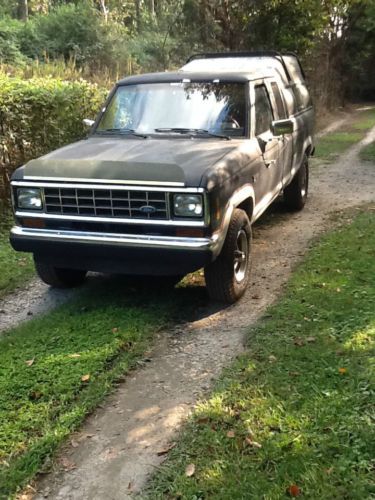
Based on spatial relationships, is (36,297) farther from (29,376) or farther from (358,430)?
(358,430)

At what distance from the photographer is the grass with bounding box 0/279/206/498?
3.31m

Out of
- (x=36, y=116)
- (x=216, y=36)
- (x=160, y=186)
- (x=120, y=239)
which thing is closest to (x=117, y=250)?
(x=120, y=239)

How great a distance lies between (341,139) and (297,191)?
339 inches

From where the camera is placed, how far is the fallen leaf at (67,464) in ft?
10.2

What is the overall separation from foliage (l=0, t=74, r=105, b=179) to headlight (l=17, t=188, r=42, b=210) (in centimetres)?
285

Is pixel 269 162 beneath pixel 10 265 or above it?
above

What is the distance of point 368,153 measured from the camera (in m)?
13.2

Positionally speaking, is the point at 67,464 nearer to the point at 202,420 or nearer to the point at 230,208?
the point at 202,420

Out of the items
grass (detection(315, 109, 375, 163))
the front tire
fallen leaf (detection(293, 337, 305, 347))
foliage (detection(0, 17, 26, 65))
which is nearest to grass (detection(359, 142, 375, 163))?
grass (detection(315, 109, 375, 163))

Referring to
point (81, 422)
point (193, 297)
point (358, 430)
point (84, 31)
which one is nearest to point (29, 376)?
point (81, 422)

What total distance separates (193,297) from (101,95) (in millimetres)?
5539

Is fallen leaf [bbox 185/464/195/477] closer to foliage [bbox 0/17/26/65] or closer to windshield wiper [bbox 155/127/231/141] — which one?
windshield wiper [bbox 155/127/231/141]

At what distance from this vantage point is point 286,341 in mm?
4336

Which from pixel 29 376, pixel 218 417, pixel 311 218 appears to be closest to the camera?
pixel 218 417
